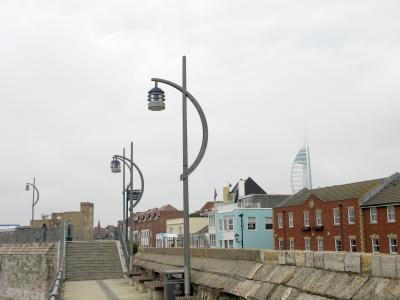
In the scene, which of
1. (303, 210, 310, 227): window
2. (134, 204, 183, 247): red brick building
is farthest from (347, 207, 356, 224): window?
(134, 204, 183, 247): red brick building

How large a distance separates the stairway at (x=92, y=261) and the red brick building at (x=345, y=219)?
879 inches

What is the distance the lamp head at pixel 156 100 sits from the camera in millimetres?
13828

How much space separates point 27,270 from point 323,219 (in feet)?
93.9

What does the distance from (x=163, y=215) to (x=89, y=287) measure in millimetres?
74913

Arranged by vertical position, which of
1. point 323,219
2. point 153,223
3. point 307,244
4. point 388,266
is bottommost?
point 307,244

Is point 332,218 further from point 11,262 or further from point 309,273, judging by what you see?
point 309,273

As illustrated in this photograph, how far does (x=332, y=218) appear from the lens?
49.6 meters

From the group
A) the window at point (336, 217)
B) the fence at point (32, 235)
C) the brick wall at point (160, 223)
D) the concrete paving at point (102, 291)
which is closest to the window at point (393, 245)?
the window at point (336, 217)

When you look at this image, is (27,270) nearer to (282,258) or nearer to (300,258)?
(282,258)

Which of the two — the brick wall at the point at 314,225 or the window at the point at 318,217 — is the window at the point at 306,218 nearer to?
the brick wall at the point at 314,225

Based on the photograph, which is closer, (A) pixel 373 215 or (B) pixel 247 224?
(A) pixel 373 215

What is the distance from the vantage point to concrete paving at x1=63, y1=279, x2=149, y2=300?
1977cm

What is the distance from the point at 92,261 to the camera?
33000mm

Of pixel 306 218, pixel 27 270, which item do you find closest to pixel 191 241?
pixel 306 218
